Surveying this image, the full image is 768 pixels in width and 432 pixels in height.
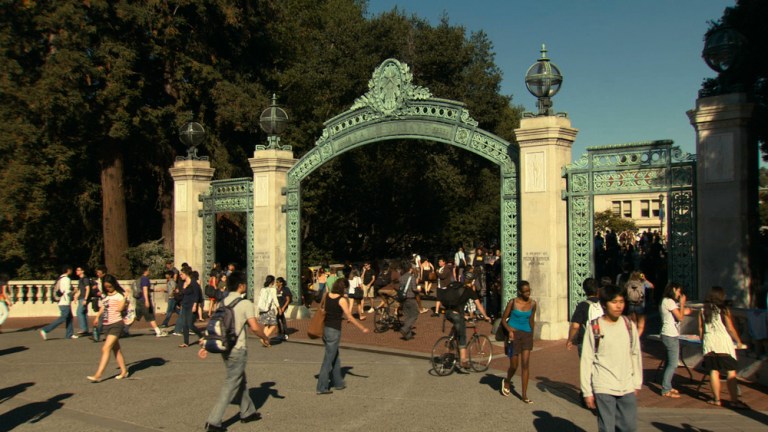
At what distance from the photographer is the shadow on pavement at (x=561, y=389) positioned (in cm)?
1003

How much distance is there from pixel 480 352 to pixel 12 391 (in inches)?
280

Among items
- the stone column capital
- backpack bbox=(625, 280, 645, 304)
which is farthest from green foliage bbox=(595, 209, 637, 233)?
backpack bbox=(625, 280, 645, 304)

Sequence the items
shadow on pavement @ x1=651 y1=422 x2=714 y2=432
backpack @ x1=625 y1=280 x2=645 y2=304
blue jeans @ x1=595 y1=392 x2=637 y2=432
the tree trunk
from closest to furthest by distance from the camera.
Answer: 1. blue jeans @ x1=595 y1=392 x2=637 y2=432
2. shadow on pavement @ x1=651 y1=422 x2=714 y2=432
3. backpack @ x1=625 y1=280 x2=645 y2=304
4. the tree trunk

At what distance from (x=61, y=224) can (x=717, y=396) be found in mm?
23668

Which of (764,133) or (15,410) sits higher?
(764,133)

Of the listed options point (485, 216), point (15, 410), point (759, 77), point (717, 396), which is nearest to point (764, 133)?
point (759, 77)

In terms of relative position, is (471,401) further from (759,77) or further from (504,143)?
(759,77)

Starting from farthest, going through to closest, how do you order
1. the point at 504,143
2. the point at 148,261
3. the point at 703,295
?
the point at 148,261, the point at 504,143, the point at 703,295

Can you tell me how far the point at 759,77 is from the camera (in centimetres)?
2259

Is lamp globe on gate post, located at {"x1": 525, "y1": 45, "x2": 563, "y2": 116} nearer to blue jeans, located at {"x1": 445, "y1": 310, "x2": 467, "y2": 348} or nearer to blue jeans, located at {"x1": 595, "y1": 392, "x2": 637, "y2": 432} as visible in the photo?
blue jeans, located at {"x1": 445, "y1": 310, "x2": 467, "y2": 348}

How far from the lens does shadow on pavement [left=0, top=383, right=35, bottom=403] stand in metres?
10.3

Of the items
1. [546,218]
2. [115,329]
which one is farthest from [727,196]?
[115,329]

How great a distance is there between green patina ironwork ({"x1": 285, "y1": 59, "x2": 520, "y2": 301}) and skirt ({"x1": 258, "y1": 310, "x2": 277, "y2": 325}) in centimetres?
356

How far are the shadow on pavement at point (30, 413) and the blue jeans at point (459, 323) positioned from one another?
221 inches
